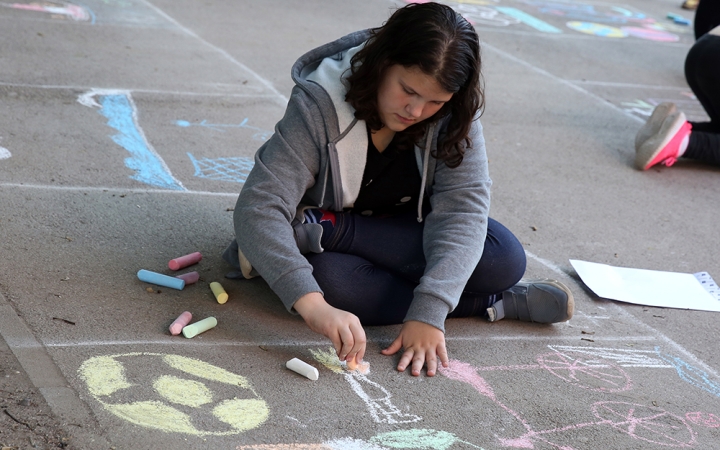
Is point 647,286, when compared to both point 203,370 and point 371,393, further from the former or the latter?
point 203,370

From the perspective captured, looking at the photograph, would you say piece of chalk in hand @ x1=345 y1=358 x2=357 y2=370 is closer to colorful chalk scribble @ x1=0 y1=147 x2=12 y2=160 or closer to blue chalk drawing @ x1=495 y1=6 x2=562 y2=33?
colorful chalk scribble @ x1=0 y1=147 x2=12 y2=160

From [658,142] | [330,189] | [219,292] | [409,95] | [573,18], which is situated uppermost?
[409,95]

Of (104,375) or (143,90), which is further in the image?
(143,90)

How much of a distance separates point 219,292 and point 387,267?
0.53 meters

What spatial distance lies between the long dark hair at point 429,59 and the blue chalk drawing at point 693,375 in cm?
100

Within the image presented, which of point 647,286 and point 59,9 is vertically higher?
point 59,9

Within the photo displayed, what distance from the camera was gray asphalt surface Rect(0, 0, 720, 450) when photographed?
6.27 ft

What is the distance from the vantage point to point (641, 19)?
9.08 m

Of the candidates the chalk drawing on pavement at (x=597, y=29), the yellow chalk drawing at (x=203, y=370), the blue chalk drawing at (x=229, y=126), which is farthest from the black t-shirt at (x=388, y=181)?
the chalk drawing on pavement at (x=597, y=29)

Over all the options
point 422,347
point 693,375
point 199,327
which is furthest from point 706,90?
point 199,327

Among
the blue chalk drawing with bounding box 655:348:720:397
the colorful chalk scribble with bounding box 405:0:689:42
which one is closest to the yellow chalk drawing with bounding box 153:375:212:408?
the blue chalk drawing with bounding box 655:348:720:397

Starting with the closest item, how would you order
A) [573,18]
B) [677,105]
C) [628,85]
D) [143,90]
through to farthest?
[143,90] → [677,105] → [628,85] → [573,18]

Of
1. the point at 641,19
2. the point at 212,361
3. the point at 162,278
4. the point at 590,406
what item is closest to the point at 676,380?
the point at 590,406

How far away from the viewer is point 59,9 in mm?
5363
